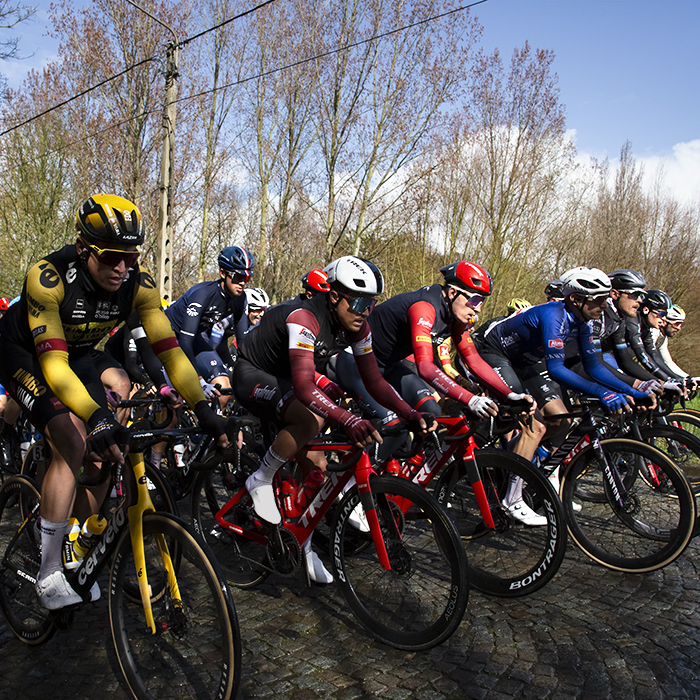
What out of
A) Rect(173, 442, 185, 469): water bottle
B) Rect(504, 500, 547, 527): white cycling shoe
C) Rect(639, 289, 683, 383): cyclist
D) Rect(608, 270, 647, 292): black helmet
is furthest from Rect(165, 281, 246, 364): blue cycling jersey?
Rect(639, 289, 683, 383): cyclist

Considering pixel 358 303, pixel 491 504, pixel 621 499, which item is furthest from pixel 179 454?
pixel 621 499

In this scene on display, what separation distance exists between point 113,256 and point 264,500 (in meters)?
1.71

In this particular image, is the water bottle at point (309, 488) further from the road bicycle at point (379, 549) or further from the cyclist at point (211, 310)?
the cyclist at point (211, 310)

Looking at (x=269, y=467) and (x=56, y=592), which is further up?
(x=269, y=467)

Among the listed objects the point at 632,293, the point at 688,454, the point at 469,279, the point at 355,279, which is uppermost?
the point at 632,293

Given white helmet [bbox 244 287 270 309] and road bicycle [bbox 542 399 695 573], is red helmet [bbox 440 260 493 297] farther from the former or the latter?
white helmet [bbox 244 287 270 309]

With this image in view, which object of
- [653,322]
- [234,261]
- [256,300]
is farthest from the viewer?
[256,300]

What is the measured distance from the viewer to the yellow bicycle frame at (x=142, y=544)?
255 cm

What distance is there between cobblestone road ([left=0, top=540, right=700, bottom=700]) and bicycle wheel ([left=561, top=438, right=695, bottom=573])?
37 centimetres

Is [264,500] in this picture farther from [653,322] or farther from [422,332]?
[653,322]

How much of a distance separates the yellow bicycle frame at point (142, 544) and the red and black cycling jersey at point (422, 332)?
2.20 meters

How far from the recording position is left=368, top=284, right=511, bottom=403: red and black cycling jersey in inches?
177

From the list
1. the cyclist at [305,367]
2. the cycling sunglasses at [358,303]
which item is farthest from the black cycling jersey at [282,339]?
the cycling sunglasses at [358,303]

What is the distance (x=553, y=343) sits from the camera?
16.9 ft
